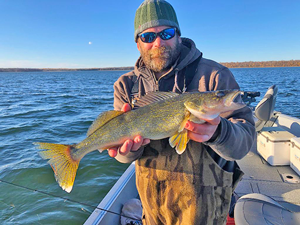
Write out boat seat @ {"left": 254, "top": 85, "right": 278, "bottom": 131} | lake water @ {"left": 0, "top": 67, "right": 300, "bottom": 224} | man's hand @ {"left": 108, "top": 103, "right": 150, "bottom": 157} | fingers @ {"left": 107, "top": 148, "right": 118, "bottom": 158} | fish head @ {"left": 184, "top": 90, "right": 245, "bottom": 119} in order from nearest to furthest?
fish head @ {"left": 184, "top": 90, "right": 245, "bottom": 119}, man's hand @ {"left": 108, "top": 103, "right": 150, "bottom": 157}, fingers @ {"left": 107, "top": 148, "right": 118, "bottom": 158}, lake water @ {"left": 0, "top": 67, "right": 300, "bottom": 224}, boat seat @ {"left": 254, "top": 85, "right": 278, "bottom": 131}

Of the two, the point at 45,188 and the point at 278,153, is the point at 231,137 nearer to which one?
the point at 278,153

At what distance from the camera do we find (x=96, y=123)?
296 centimetres

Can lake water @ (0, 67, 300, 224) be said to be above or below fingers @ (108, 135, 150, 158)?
below

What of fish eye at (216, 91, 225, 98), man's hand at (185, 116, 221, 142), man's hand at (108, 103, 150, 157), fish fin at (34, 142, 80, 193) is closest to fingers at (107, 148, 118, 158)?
man's hand at (108, 103, 150, 157)

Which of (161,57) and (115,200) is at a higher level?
(161,57)

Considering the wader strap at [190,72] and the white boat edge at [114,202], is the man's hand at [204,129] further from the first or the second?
the white boat edge at [114,202]

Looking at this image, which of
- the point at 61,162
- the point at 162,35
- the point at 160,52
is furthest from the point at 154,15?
the point at 61,162

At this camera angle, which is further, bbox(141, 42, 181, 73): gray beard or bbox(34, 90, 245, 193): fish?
bbox(141, 42, 181, 73): gray beard

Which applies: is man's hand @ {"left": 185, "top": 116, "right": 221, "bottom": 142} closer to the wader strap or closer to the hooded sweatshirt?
the hooded sweatshirt

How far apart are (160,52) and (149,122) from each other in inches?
39.3

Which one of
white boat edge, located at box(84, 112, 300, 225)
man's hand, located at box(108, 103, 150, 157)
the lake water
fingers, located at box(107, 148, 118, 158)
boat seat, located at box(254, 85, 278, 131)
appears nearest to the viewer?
man's hand, located at box(108, 103, 150, 157)

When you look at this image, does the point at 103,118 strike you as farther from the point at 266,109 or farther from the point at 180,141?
the point at 266,109

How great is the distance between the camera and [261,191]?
198 inches

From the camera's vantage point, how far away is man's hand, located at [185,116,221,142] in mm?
2225
